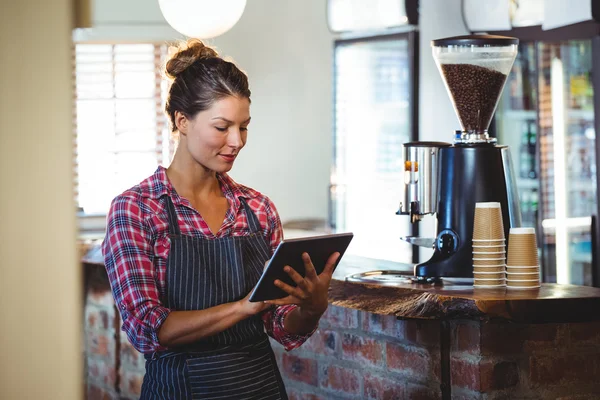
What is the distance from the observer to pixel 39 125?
15.5 inches

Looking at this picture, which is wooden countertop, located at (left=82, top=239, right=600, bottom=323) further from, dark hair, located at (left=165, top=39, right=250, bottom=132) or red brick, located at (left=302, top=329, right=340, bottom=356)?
dark hair, located at (left=165, top=39, right=250, bottom=132)

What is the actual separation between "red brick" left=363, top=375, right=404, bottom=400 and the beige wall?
1.73 meters

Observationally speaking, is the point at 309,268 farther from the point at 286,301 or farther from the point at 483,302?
the point at 483,302

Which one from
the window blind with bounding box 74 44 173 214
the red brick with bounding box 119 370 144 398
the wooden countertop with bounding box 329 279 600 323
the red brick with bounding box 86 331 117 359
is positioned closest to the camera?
the wooden countertop with bounding box 329 279 600 323

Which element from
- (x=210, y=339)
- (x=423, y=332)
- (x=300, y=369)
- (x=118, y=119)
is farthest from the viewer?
(x=118, y=119)

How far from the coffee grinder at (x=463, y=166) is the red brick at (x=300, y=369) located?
526 millimetres

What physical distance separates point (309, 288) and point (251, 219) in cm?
26

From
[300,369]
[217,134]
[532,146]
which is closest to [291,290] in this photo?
[217,134]

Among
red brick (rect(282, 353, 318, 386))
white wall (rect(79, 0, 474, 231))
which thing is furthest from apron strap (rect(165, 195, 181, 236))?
white wall (rect(79, 0, 474, 231))

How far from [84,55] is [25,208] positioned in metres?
5.76

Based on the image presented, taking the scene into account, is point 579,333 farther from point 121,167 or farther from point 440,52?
point 121,167

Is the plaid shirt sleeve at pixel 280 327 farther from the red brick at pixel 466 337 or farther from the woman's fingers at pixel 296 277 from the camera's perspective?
the red brick at pixel 466 337

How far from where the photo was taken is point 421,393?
6.49 ft

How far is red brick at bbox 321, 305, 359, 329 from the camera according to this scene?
2189 mm
